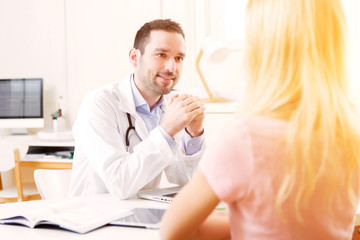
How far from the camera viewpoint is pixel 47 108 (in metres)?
4.05

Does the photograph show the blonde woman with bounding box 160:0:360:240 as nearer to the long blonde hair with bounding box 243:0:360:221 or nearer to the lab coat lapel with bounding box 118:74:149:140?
the long blonde hair with bounding box 243:0:360:221

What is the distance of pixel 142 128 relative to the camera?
5.90ft

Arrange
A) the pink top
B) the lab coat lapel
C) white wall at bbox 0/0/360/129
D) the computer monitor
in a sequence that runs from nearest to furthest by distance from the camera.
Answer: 1. the pink top
2. the lab coat lapel
3. white wall at bbox 0/0/360/129
4. the computer monitor

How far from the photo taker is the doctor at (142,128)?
1.51 m

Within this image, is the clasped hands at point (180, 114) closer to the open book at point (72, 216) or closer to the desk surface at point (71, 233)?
the open book at point (72, 216)

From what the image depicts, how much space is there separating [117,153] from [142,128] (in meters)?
0.26

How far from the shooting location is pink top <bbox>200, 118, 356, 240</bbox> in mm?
724

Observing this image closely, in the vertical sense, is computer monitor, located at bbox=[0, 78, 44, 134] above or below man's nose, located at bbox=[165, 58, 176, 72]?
below

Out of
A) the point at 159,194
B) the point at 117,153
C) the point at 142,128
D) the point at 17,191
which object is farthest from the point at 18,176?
the point at 159,194

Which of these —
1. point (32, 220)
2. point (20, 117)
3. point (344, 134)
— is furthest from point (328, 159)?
point (20, 117)

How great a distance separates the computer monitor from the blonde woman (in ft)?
10.5

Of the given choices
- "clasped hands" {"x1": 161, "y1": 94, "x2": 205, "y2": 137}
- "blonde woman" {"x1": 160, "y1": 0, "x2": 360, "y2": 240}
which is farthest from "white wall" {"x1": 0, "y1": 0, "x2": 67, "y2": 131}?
"blonde woman" {"x1": 160, "y1": 0, "x2": 360, "y2": 240}

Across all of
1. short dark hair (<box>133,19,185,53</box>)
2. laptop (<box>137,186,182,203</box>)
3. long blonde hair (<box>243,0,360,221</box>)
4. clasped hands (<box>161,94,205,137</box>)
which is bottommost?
laptop (<box>137,186,182,203</box>)

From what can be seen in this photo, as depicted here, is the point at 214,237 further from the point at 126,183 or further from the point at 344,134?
the point at 126,183
